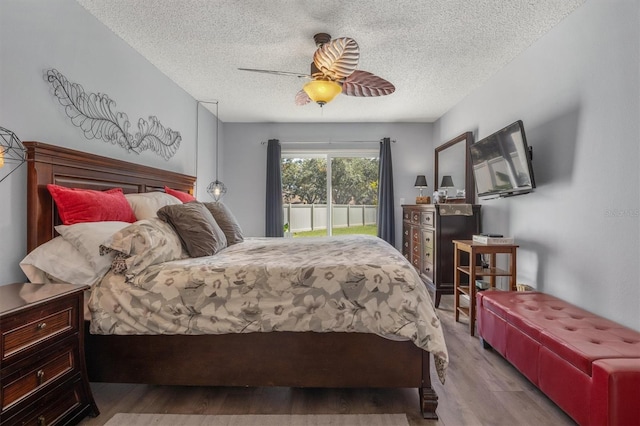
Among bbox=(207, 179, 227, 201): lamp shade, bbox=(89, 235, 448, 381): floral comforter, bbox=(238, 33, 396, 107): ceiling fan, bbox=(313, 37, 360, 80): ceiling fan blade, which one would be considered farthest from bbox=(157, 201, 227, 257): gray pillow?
bbox=(207, 179, 227, 201): lamp shade

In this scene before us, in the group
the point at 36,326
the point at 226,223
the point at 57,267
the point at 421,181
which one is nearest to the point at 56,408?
the point at 36,326

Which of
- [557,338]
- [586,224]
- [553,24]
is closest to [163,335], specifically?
[557,338]

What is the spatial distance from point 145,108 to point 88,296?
80.0 inches

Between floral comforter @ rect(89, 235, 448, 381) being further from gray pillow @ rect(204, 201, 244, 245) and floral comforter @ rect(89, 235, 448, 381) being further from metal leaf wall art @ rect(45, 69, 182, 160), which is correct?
metal leaf wall art @ rect(45, 69, 182, 160)

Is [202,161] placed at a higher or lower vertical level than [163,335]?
higher

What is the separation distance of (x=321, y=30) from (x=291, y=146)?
2.98m

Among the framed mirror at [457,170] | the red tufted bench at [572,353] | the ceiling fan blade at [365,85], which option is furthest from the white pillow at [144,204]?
the framed mirror at [457,170]

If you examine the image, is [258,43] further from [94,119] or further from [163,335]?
[163,335]

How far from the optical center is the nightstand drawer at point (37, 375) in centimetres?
133

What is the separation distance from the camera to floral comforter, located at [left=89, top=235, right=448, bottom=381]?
1.75 meters

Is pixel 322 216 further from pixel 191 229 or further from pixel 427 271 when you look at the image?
pixel 191 229

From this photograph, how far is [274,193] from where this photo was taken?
5383mm

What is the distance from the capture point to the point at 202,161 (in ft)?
15.2

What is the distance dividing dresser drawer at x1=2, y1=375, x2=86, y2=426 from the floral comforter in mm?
295
